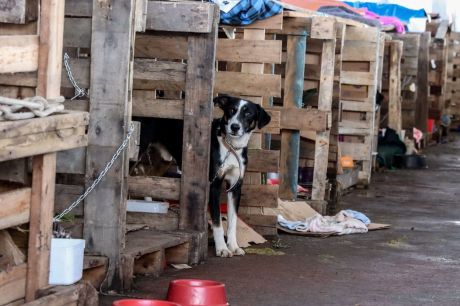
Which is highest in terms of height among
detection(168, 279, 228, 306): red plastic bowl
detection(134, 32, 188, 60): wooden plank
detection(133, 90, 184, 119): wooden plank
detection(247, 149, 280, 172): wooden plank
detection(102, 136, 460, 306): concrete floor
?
detection(134, 32, 188, 60): wooden plank

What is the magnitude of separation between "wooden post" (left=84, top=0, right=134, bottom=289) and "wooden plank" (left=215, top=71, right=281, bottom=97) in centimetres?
308

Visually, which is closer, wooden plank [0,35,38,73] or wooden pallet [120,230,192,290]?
wooden plank [0,35,38,73]

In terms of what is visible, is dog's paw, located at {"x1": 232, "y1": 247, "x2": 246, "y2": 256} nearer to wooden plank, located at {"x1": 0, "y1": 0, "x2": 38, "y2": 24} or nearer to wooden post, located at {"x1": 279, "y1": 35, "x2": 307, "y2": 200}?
wooden post, located at {"x1": 279, "y1": 35, "x2": 307, "y2": 200}

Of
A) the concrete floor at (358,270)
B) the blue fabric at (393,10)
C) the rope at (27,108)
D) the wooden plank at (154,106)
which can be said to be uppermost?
the blue fabric at (393,10)

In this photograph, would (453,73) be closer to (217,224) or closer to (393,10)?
(393,10)

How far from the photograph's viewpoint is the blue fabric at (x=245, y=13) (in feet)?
33.9

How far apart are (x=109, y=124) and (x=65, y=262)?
144 centimetres

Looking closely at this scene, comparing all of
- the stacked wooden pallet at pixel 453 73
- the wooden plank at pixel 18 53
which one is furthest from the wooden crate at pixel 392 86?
the wooden plank at pixel 18 53

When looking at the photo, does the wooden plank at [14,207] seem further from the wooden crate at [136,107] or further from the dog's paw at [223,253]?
the dog's paw at [223,253]

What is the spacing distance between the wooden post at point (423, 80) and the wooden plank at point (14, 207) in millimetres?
16978

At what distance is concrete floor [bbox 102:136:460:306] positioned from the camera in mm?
7754

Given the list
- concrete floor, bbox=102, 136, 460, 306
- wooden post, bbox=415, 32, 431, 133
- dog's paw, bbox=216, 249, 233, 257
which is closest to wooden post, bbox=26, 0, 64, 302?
concrete floor, bbox=102, 136, 460, 306

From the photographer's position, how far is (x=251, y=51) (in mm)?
10367

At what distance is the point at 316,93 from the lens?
42.4ft
